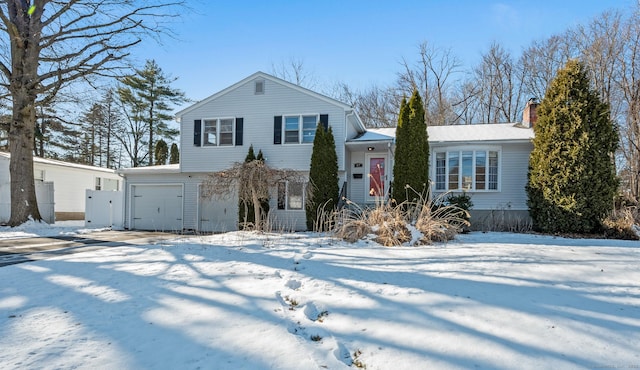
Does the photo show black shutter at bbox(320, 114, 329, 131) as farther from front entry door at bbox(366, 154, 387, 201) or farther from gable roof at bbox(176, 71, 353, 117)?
front entry door at bbox(366, 154, 387, 201)

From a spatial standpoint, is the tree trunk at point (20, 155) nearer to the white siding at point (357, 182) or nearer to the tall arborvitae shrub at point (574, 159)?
the white siding at point (357, 182)

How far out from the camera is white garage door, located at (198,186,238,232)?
14.4 m

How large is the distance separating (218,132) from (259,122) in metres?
1.81

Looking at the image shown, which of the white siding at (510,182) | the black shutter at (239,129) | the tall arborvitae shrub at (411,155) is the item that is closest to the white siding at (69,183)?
the black shutter at (239,129)

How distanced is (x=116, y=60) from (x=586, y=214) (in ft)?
58.1

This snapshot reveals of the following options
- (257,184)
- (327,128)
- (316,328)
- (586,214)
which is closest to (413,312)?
(316,328)

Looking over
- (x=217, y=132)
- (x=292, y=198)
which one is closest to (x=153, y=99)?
(x=217, y=132)

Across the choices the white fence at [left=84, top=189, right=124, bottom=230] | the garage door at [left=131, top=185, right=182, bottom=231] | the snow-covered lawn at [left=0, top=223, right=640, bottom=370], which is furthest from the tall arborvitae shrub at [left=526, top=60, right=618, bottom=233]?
the white fence at [left=84, top=189, right=124, bottom=230]

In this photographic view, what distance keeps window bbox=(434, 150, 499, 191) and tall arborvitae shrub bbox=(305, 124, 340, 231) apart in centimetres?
385

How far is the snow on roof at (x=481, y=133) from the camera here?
12602mm

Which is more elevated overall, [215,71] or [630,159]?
[215,71]

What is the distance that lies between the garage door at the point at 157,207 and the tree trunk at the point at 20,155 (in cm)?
369

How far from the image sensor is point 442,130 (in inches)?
594

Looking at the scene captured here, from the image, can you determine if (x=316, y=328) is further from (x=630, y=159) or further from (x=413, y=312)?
(x=630, y=159)
